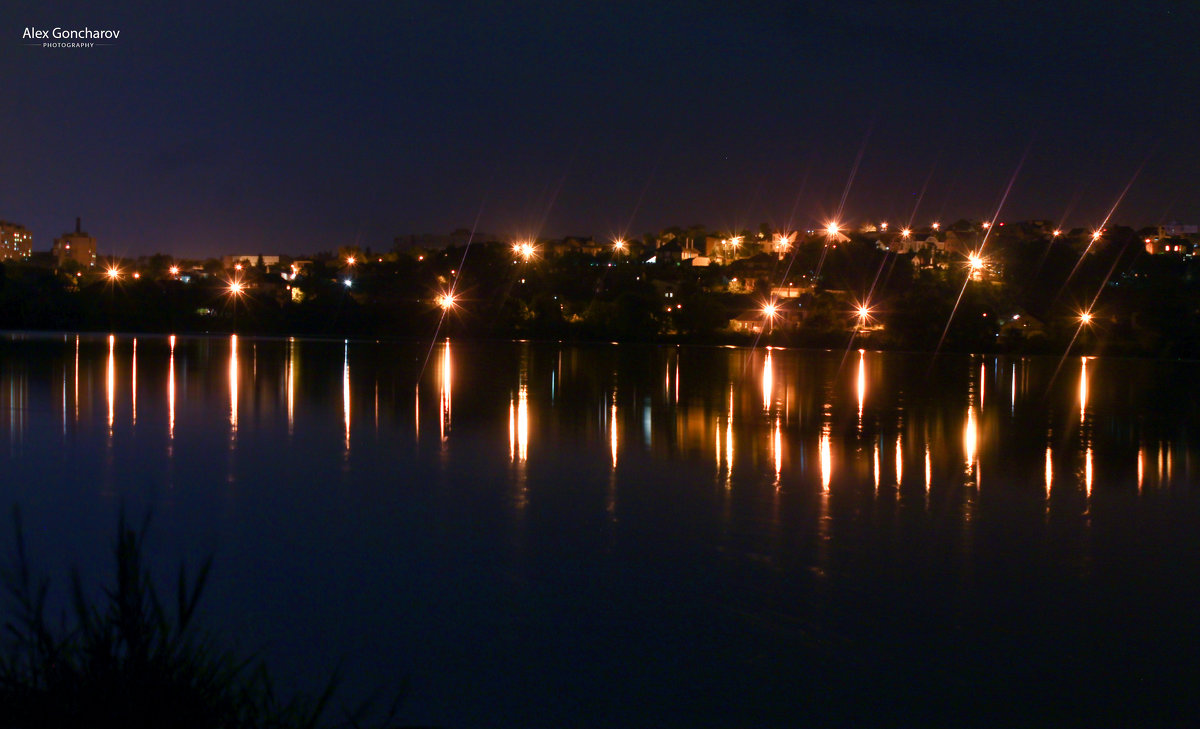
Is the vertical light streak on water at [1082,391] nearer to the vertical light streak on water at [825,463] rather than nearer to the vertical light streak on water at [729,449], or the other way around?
the vertical light streak on water at [825,463]

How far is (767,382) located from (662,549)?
14.8 meters

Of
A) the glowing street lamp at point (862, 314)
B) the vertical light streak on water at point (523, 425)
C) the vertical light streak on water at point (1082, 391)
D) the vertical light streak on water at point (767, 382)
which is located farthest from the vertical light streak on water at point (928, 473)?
the glowing street lamp at point (862, 314)

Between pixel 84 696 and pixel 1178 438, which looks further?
pixel 1178 438

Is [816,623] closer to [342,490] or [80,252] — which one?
[342,490]

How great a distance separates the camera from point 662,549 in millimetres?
6277

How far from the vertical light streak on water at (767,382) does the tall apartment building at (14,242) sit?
363 feet

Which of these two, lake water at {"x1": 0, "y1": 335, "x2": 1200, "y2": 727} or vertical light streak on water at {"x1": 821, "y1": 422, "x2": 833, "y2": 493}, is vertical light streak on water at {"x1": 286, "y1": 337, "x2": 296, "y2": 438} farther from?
vertical light streak on water at {"x1": 821, "y1": 422, "x2": 833, "y2": 493}

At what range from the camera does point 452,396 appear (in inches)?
622

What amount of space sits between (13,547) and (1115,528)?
21.9ft

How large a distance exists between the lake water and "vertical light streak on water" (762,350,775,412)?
182 centimetres

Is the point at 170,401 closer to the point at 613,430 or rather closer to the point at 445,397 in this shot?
the point at 445,397

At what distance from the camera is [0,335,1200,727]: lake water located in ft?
14.1

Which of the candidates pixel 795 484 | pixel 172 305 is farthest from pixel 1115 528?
pixel 172 305

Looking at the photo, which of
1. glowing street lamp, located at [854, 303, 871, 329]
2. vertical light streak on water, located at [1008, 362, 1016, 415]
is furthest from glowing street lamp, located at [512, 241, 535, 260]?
vertical light streak on water, located at [1008, 362, 1016, 415]
